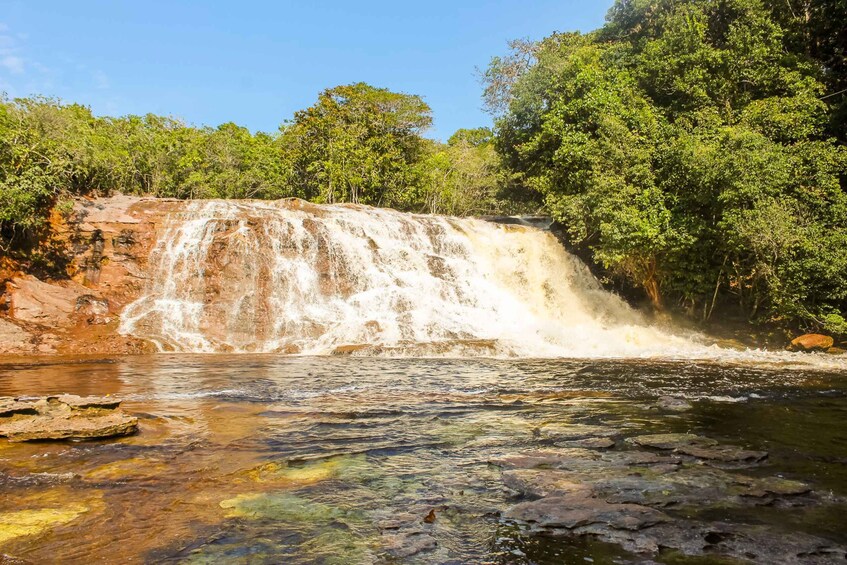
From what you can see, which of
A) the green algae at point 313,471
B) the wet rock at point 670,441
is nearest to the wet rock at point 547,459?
the wet rock at point 670,441

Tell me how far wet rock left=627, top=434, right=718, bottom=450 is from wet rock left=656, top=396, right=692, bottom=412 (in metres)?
1.69

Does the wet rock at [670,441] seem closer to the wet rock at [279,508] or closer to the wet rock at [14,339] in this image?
the wet rock at [279,508]

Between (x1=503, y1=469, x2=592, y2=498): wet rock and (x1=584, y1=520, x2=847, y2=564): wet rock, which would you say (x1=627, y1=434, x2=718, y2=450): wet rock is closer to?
(x1=503, y1=469, x2=592, y2=498): wet rock

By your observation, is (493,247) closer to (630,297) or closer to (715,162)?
(630,297)

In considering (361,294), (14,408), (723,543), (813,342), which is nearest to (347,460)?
(723,543)

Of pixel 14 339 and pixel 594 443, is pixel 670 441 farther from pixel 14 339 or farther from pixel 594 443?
pixel 14 339

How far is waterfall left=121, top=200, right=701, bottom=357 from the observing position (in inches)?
594

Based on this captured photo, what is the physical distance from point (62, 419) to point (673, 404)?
7603mm

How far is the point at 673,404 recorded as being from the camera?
7.59 metres

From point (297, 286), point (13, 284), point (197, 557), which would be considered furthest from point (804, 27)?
point (13, 284)

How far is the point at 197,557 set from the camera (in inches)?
118

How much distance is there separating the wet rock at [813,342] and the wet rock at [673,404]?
9.54m

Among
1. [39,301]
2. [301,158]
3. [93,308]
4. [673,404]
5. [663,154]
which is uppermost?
[301,158]

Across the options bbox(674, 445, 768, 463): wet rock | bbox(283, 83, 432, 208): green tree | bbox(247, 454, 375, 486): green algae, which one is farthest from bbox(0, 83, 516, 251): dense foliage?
bbox(674, 445, 768, 463): wet rock
